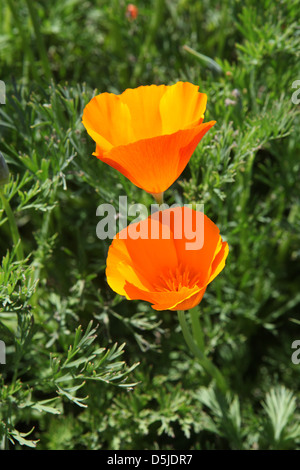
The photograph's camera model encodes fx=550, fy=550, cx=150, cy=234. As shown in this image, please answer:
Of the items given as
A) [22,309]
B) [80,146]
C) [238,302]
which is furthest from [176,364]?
[80,146]

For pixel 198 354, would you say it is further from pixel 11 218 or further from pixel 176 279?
pixel 11 218

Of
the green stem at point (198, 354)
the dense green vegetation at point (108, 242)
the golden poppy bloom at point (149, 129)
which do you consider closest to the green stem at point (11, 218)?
the dense green vegetation at point (108, 242)

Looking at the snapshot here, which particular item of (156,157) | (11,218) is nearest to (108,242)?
(11,218)

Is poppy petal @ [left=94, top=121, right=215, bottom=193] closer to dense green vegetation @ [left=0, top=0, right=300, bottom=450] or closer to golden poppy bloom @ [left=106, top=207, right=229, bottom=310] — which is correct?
golden poppy bloom @ [left=106, top=207, right=229, bottom=310]

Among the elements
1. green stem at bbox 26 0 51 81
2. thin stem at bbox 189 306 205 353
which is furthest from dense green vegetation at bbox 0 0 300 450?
thin stem at bbox 189 306 205 353

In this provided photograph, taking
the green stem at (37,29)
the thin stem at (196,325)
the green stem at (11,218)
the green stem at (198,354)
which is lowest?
the green stem at (198,354)

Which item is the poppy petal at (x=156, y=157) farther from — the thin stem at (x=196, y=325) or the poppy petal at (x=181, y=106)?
the thin stem at (x=196, y=325)
